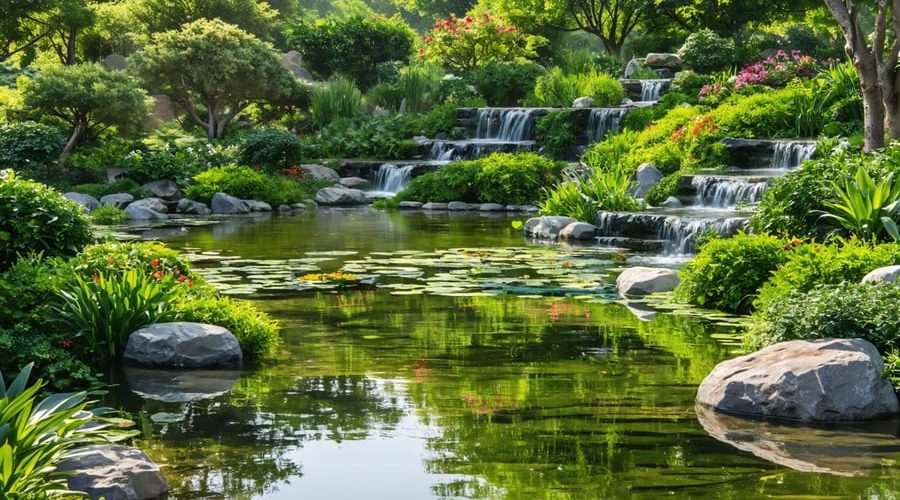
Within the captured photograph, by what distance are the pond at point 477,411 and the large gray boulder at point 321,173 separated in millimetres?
16800

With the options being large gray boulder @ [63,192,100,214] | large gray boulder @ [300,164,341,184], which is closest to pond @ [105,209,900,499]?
large gray boulder @ [63,192,100,214]

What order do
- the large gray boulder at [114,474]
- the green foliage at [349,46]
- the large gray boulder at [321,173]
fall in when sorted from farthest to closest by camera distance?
the green foliage at [349,46] → the large gray boulder at [321,173] → the large gray boulder at [114,474]

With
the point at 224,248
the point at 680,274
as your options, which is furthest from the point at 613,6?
the point at 680,274

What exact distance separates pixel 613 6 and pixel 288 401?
37.9 metres

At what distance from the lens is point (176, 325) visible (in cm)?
833

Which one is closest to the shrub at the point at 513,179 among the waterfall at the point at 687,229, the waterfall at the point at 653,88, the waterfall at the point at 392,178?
→ the waterfall at the point at 392,178

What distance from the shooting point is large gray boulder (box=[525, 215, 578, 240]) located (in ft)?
59.0

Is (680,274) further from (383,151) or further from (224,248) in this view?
(383,151)

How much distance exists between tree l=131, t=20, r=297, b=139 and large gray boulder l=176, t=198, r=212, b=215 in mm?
7266

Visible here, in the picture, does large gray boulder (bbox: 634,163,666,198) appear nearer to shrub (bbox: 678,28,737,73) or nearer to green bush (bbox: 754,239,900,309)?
green bush (bbox: 754,239,900,309)

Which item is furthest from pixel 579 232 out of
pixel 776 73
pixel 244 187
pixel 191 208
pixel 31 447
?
pixel 31 447

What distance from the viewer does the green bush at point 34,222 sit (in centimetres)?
886

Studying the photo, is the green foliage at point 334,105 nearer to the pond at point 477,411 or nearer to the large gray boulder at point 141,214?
the large gray boulder at point 141,214

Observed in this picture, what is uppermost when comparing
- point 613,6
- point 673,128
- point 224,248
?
point 613,6
